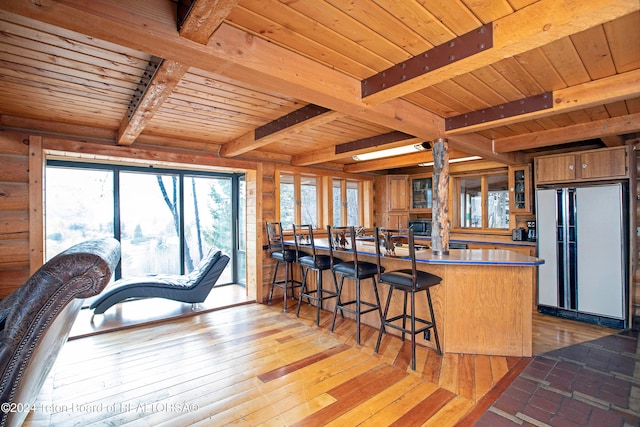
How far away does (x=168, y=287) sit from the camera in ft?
13.9

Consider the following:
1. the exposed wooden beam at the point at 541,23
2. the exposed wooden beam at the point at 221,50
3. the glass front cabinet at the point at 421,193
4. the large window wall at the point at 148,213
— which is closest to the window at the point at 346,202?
the glass front cabinet at the point at 421,193

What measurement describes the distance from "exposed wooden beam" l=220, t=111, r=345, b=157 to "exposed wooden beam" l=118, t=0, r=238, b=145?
46.4 inches

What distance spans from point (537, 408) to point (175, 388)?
8.93ft

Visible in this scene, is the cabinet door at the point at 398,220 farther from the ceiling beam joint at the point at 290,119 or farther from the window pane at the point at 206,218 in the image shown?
the ceiling beam joint at the point at 290,119

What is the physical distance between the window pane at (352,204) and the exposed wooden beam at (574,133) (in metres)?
3.00

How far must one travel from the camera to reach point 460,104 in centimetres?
290

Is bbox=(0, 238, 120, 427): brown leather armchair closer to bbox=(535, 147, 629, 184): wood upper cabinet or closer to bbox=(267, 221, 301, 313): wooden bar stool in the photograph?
bbox=(267, 221, 301, 313): wooden bar stool

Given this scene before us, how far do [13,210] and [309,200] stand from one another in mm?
3942

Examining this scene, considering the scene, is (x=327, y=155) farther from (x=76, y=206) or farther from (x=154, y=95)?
(x=76, y=206)

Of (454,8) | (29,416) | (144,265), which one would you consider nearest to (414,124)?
(454,8)

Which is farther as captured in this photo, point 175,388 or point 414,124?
point 414,124

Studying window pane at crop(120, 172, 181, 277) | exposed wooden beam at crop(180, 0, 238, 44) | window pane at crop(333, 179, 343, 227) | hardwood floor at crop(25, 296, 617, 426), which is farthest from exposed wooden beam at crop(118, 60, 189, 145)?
window pane at crop(333, 179, 343, 227)

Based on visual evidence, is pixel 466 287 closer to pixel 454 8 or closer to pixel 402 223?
pixel 454 8

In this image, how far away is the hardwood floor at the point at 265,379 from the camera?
2.19m
